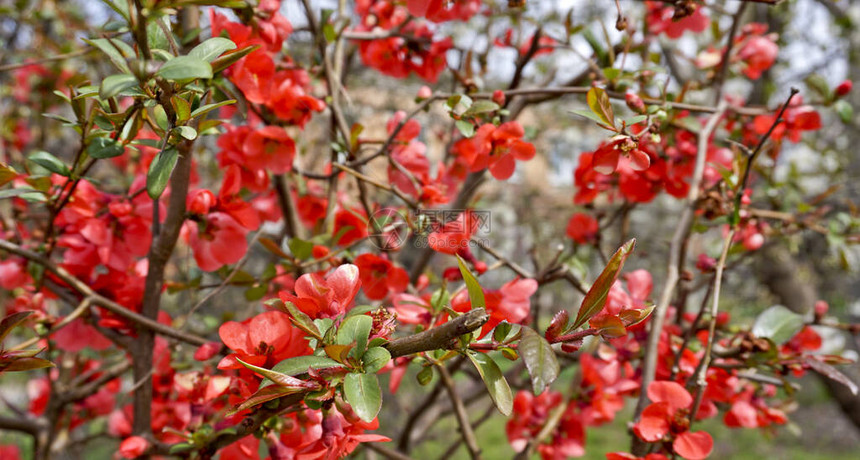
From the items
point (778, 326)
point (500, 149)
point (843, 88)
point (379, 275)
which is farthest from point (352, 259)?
point (843, 88)

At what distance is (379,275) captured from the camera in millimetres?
915

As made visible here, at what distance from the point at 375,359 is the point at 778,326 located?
2.25ft

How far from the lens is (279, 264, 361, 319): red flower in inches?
20.7

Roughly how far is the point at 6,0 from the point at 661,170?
3475 millimetres

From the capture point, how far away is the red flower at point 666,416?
0.70 m

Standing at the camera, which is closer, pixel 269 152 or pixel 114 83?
pixel 114 83

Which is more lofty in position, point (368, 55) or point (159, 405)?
point (368, 55)

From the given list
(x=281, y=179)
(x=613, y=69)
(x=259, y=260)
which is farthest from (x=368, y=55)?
(x=259, y=260)

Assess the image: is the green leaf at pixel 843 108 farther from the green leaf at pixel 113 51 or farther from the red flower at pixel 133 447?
the red flower at pixel 133 447

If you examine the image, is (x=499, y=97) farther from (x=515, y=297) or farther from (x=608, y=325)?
(x=608, y=325)

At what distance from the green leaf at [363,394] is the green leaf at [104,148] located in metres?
0.41

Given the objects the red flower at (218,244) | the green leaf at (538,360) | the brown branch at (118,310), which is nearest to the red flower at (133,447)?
the brown branch at (118,310)

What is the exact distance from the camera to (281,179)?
1.10 meters

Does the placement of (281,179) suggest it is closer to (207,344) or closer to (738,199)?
(207,344)
